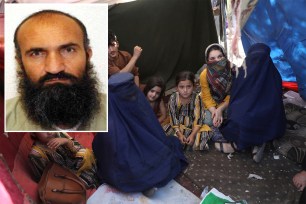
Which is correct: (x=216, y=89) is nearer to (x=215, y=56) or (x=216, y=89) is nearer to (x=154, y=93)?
(x=215, y=56)

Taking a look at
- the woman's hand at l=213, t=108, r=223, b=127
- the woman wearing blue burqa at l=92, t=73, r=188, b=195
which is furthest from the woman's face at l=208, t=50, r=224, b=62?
the woman wearing blue burqa at l=92, t=73, r=188, b=195

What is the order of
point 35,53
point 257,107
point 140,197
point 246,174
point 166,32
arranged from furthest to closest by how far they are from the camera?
1. point 166,32
2. point 257,107
3. point 246,174
4. point 140,197
5. point 35,53

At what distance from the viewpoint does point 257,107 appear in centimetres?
232

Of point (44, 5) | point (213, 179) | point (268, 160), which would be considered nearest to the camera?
point (44, 5)

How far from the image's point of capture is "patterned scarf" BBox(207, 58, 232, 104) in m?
2.42

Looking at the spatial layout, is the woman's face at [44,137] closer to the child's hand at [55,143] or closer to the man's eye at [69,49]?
the child's hand at [55,143]

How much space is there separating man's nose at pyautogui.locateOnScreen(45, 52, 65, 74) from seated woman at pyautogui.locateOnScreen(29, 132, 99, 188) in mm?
758

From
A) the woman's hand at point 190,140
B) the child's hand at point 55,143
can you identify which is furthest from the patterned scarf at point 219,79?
the child's hand at point 55,143

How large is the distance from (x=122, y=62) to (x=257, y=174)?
1.22 m

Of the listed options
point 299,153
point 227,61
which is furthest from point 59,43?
point 299,153

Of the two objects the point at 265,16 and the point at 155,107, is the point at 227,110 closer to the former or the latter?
the point at 155,107

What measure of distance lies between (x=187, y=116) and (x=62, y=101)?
148 centimetres

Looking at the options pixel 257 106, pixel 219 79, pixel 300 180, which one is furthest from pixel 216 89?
pixel 300 180

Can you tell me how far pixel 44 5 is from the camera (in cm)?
107
